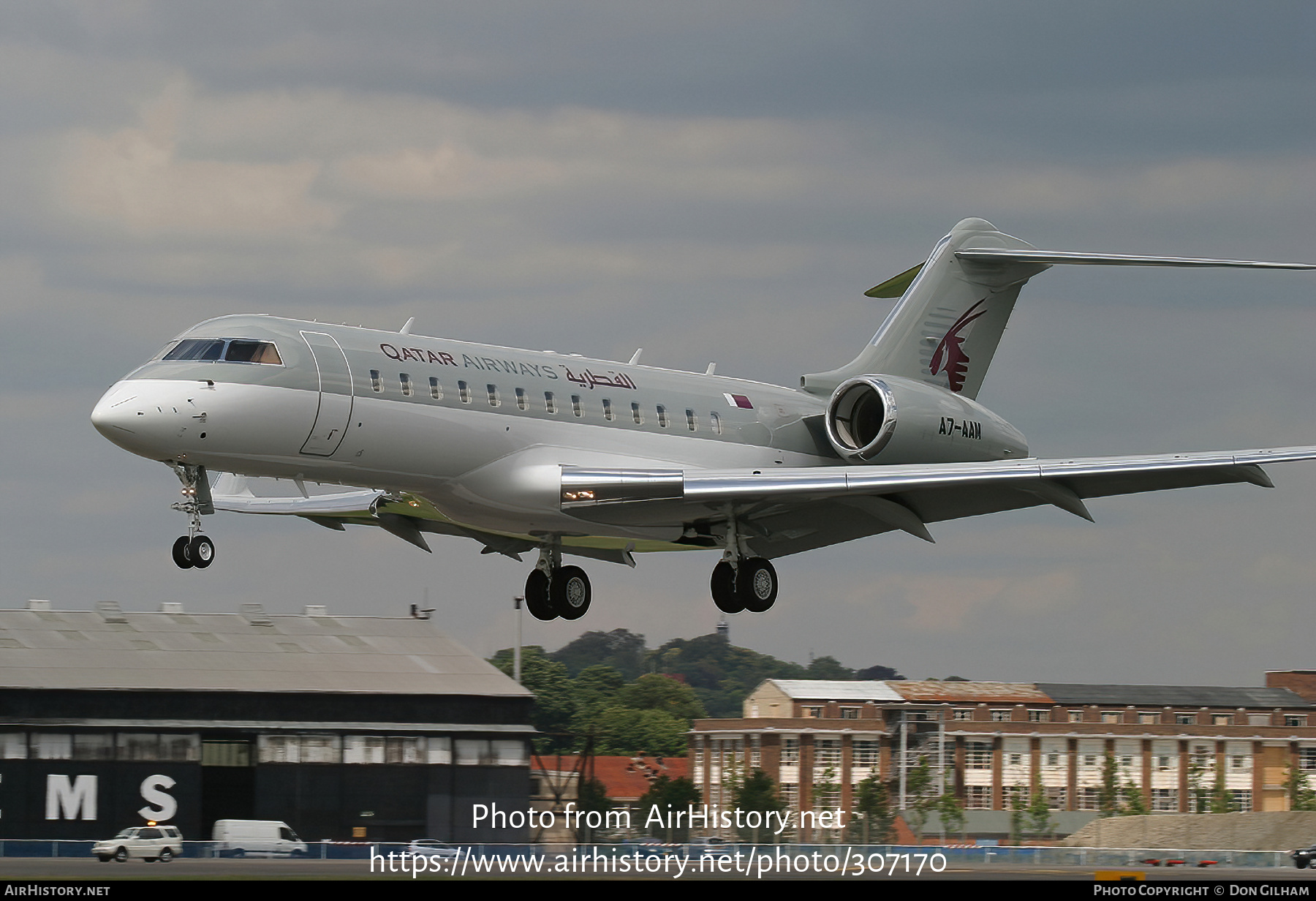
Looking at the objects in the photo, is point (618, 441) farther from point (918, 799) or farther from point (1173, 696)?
point (1173, 696)

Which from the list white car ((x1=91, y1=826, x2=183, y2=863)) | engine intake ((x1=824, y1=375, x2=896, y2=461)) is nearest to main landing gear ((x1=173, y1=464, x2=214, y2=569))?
engine intake ((x1=824, y1=375, x2=896, y2=461))

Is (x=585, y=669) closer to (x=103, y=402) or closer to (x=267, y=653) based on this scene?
(x=267, y=653)

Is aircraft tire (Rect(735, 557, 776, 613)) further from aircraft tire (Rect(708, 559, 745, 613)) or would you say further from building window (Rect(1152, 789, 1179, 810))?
building window (Rect(1152, 789, 1179, 810))

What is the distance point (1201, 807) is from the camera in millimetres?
71375

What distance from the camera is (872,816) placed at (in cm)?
6675

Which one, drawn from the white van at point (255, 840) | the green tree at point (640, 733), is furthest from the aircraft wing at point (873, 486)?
the green tree at point (640, 733)

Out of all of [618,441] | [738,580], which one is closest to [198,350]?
[618,441]

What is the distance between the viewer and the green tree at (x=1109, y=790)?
72938mm

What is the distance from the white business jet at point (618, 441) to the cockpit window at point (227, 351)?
0.03 m

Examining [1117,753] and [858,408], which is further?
[1117,753]

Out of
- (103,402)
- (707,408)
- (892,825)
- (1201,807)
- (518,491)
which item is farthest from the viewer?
(1201,807)

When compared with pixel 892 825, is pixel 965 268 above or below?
above
